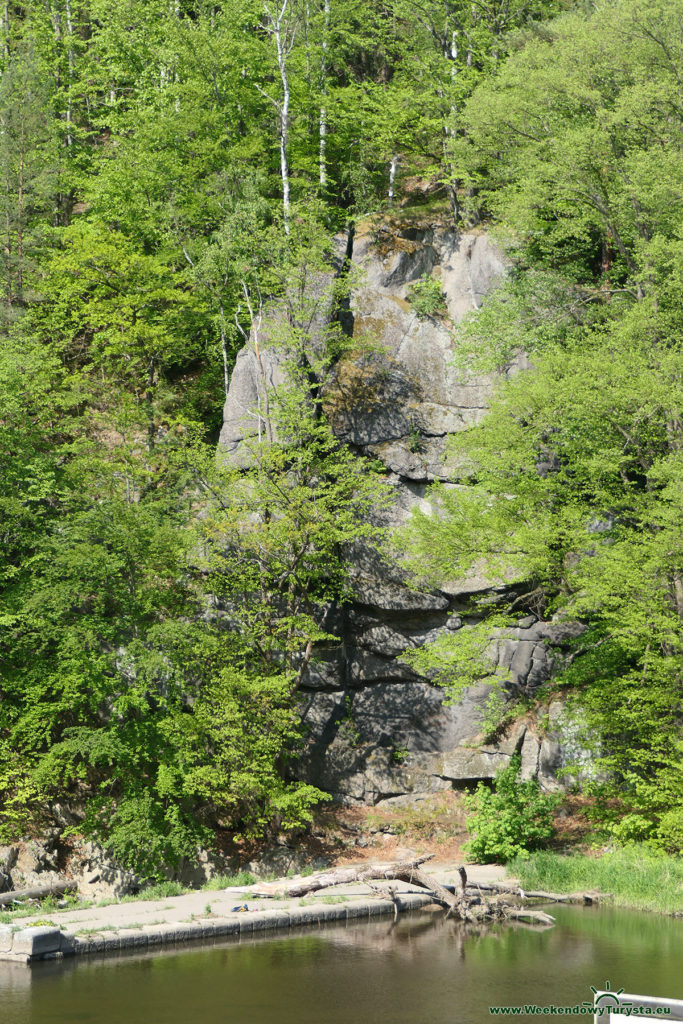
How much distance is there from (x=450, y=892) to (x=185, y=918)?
14.9ft

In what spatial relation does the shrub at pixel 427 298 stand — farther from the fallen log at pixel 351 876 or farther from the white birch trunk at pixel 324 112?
the fallen log at pixel 351 876

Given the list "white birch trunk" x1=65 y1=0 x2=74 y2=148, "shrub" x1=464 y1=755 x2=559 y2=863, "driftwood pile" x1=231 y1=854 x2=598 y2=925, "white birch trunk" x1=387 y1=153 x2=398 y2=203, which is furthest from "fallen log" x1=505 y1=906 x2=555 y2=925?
"white birch trunk" x1=65 y1=0 x2=74 y2=148

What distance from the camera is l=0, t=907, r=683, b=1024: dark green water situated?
32.4 feet

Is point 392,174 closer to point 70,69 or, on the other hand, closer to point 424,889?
point 70,69

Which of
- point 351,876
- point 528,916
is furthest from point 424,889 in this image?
point 528,916

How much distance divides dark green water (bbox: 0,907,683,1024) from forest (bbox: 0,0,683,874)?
15.9ft

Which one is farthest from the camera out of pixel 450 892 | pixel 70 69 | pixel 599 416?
pixel 70 69

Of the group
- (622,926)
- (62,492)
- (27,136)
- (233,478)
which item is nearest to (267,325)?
(233,478)

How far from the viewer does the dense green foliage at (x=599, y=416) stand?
18078 millimetres

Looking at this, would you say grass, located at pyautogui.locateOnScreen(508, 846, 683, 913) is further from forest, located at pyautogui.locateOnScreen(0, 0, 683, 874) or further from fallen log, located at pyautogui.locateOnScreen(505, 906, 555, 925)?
fallen log, located at pyautogui.locateOnScreen(505, 906, 555, 925)

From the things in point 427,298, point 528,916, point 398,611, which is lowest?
point 528,916

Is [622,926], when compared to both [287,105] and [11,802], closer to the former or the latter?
[11,802]

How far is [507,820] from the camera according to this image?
1811 cm

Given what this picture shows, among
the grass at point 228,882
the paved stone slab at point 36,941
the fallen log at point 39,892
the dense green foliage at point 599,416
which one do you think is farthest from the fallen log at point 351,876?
the dense green foliage at point 599,416
